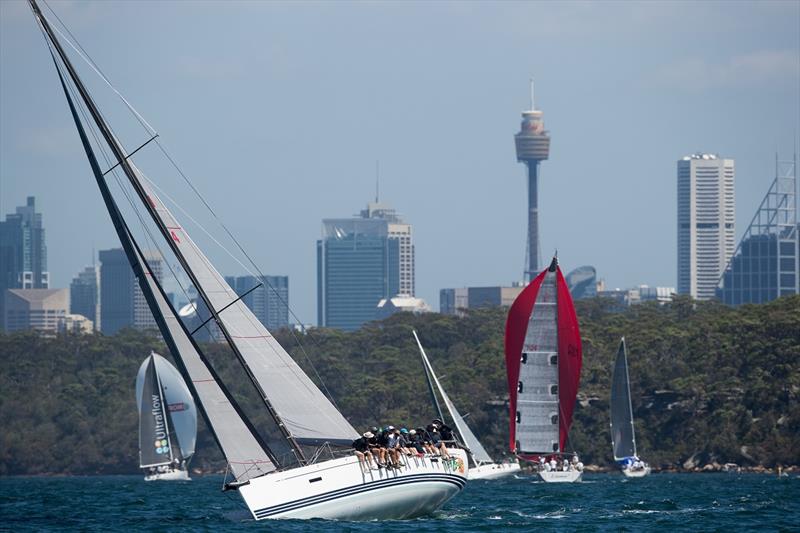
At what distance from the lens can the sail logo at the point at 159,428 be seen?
9175cm

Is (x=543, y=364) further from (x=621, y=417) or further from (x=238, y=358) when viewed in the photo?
(x=238, y=358)

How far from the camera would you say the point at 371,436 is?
3569 centimetres

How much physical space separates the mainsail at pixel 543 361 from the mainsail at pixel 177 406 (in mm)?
32127

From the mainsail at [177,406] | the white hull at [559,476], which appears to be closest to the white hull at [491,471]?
the white hull at [559,476]

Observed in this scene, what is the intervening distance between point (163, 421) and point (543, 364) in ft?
111

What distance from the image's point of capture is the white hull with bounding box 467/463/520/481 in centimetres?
7169

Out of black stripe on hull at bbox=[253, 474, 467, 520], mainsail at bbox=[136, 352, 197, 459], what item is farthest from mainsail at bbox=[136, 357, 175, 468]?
Answer: black stripe on hull at bbox=[253, 474, 467, 520]

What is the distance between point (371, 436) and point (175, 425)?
59119 millimetres

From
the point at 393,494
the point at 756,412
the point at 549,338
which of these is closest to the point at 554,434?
the point at 549,338

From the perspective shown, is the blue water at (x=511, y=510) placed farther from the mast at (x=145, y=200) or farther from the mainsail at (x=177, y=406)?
the mainsail at (x=177, y=406)

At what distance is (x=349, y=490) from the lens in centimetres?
3500

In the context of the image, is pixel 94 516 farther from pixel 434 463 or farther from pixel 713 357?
pixel 713 357

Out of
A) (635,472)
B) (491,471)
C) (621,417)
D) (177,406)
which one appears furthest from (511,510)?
(177,406)

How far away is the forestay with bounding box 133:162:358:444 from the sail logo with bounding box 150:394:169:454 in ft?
187
